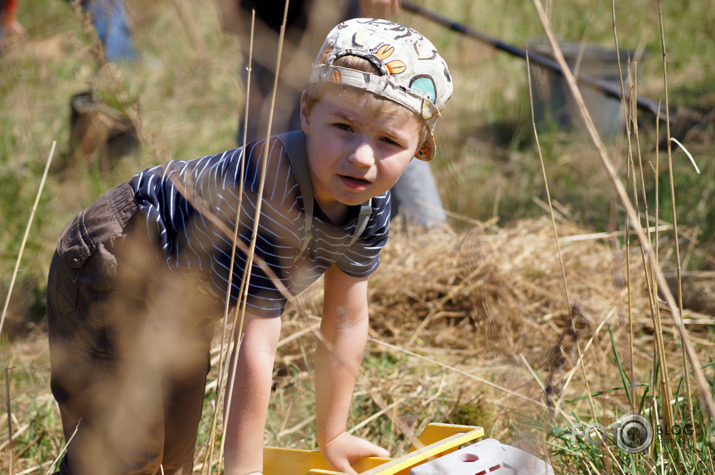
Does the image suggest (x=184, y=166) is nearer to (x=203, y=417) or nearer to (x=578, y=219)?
(x=203, y=417)

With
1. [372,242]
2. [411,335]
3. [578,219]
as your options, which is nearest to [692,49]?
[578,219]

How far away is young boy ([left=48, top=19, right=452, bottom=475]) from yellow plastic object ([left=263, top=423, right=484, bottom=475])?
0.04 meters

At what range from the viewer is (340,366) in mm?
1371

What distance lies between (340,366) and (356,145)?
47 cm

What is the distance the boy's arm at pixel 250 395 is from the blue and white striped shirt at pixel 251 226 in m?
0.04

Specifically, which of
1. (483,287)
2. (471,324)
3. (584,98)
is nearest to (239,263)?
(483,287)


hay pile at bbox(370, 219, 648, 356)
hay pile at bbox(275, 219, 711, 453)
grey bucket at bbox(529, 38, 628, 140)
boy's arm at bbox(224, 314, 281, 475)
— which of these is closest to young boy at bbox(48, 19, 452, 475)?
boy's arm at bbox(224, 314, 281, 475)

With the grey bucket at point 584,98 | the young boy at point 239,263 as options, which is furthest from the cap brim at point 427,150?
the grey bucket at point 584,98

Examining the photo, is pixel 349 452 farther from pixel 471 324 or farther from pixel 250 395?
pixel 471 324

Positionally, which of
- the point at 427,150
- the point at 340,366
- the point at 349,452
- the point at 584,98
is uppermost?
the point at 584,98

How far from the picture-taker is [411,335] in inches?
→ 85.4

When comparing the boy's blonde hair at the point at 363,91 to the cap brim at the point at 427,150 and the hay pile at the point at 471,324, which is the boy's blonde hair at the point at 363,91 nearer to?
the cap brim at the point at 427,150

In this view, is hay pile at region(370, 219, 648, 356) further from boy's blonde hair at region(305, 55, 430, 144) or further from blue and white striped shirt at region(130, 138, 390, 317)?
boy's blonde hair at region(305, 55, 430, 144)

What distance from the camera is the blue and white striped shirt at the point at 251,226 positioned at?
3.84 feet
